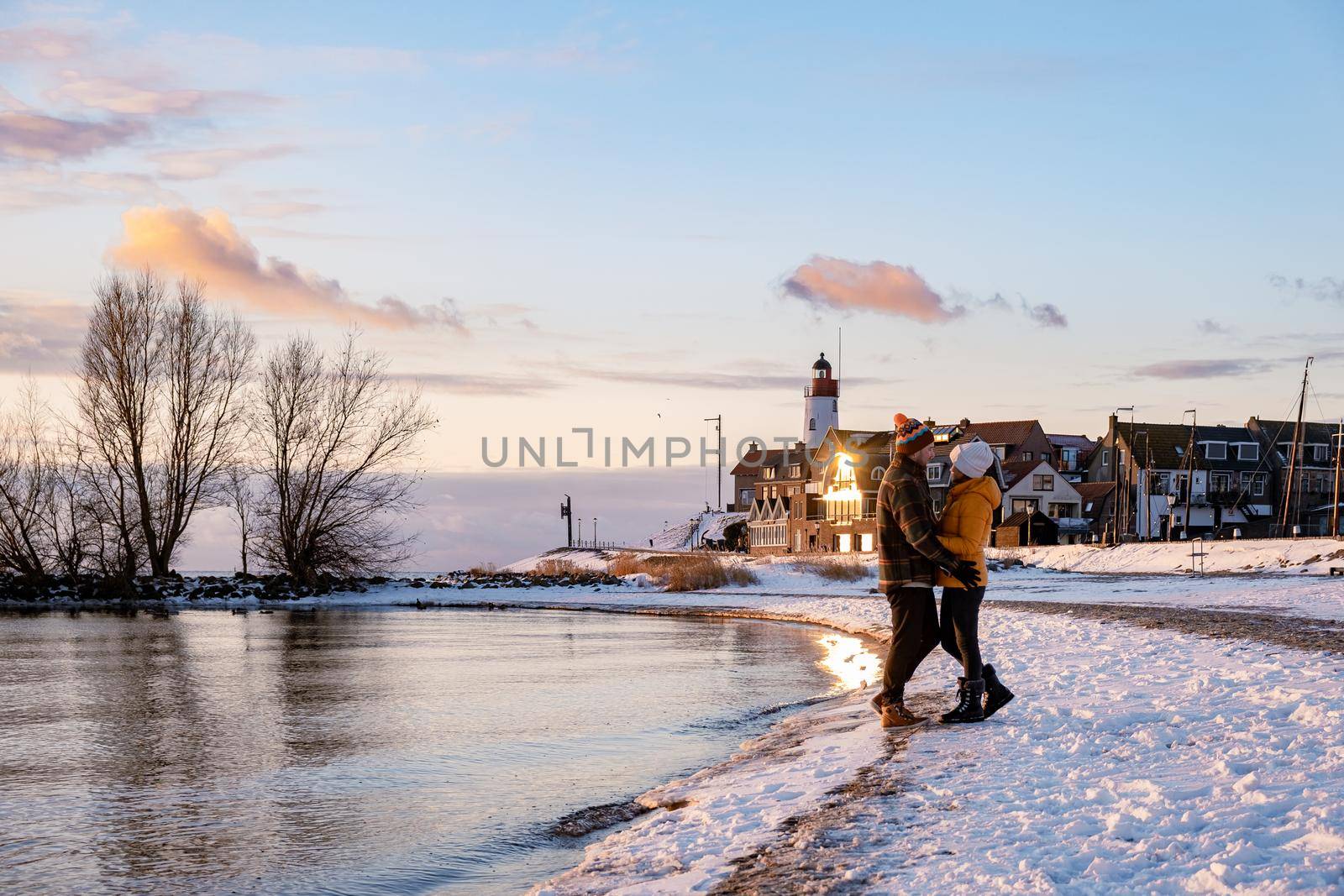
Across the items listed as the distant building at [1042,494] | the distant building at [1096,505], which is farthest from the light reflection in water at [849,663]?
the distant building at [1096,505]

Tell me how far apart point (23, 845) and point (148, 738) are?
4.62 m

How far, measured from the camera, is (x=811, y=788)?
774 centimetres

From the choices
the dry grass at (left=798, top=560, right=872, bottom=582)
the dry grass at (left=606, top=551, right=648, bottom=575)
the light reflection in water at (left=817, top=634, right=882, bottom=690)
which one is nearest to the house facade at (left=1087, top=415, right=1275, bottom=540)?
the dry grass at (left=606, top=551, right=648, bottom=575)

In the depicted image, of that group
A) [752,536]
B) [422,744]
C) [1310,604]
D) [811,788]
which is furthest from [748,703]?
[752,536]

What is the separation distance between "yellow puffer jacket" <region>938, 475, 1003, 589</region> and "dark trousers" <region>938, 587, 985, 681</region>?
→ 0.38 feet

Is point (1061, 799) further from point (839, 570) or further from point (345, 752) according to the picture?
point (839, 570)

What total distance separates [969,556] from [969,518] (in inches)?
12.4

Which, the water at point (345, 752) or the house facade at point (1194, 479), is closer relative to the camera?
→ the water at point (345, 752)

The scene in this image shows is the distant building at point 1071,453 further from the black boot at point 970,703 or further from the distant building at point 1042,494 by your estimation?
the black boot at point 970,703

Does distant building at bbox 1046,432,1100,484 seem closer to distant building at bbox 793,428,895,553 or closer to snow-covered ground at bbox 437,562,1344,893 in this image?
distant building at bbox 793,428,895,553

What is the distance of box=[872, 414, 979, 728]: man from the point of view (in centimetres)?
916

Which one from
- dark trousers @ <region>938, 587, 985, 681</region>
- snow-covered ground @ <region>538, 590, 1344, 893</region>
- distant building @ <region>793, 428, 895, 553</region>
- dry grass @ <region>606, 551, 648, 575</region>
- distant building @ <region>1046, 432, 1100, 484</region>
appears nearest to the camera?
snow-covered ground @ <region>538, 590, 1344, 893</region>

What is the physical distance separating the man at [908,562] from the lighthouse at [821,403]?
9883cm

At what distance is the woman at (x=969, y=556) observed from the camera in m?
9.22
